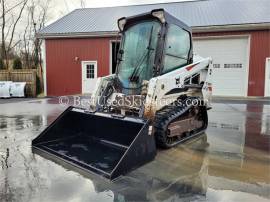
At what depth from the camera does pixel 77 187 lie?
9.88 feet

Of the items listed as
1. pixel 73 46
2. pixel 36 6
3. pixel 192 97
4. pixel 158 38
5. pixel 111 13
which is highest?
pixel 36 6

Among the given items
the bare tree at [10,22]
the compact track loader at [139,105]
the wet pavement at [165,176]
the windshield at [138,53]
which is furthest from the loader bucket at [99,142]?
the bare tree at [10,22]

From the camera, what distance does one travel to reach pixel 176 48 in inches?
196

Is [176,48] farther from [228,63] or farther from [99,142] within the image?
[228,63]

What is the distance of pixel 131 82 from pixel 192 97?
1.48 m

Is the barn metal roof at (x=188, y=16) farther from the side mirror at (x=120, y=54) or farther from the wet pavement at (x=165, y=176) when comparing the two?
the wet pavement at (x=165, y=176)

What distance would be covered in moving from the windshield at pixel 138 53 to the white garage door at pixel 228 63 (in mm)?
9066

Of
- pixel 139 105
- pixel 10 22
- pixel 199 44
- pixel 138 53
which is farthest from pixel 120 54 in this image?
pixel 10 22

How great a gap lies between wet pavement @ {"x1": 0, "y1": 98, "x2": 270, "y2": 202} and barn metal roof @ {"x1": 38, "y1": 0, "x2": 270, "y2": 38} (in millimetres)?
9447

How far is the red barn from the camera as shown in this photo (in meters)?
12.4

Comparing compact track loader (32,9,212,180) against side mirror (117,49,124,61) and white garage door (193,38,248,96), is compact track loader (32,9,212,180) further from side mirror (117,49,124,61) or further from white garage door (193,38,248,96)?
white garage door (193,38,248,96)

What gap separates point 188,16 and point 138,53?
1102 cm

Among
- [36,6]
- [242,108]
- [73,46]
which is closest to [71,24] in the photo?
[73,46]

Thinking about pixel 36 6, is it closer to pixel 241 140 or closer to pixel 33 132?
pixel 33 132
